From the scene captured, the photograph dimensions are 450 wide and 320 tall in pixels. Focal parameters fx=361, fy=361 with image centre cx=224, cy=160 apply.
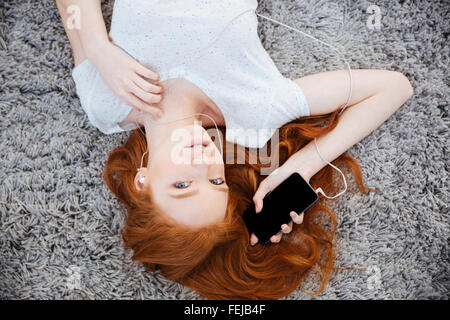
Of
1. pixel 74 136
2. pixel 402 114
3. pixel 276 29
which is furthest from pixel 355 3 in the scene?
pixel 74 136

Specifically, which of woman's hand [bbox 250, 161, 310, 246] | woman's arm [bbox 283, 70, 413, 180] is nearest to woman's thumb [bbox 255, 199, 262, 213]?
woman's hand [bbox 250, 161, 310, 246]

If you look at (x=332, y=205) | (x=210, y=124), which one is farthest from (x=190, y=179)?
(x=332, y=205)

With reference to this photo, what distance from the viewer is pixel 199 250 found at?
90 cm

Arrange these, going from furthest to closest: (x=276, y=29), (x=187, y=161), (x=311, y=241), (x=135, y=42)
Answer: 1. (x=276, y=29)
2. (x=311, y=241)
3. (x=135, y=42)
4. (x=187, y=161)

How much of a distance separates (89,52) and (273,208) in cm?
63

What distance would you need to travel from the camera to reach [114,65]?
909 mm

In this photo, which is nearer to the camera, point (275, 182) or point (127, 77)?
point (127, 77)

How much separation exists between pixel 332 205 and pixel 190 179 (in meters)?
0.49

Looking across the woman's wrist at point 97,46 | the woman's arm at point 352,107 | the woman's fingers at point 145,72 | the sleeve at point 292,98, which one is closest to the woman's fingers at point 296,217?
the woman's arm at point 352,107

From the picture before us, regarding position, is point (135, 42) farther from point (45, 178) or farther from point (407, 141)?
point (407, 141)

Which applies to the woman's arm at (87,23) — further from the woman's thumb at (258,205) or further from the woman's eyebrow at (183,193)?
the woman's thumb at (258,205)

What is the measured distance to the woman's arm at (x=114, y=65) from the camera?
90 cm

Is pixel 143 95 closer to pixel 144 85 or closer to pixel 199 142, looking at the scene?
pixel 144 85

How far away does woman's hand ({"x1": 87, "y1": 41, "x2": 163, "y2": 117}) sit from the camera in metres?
0.90
